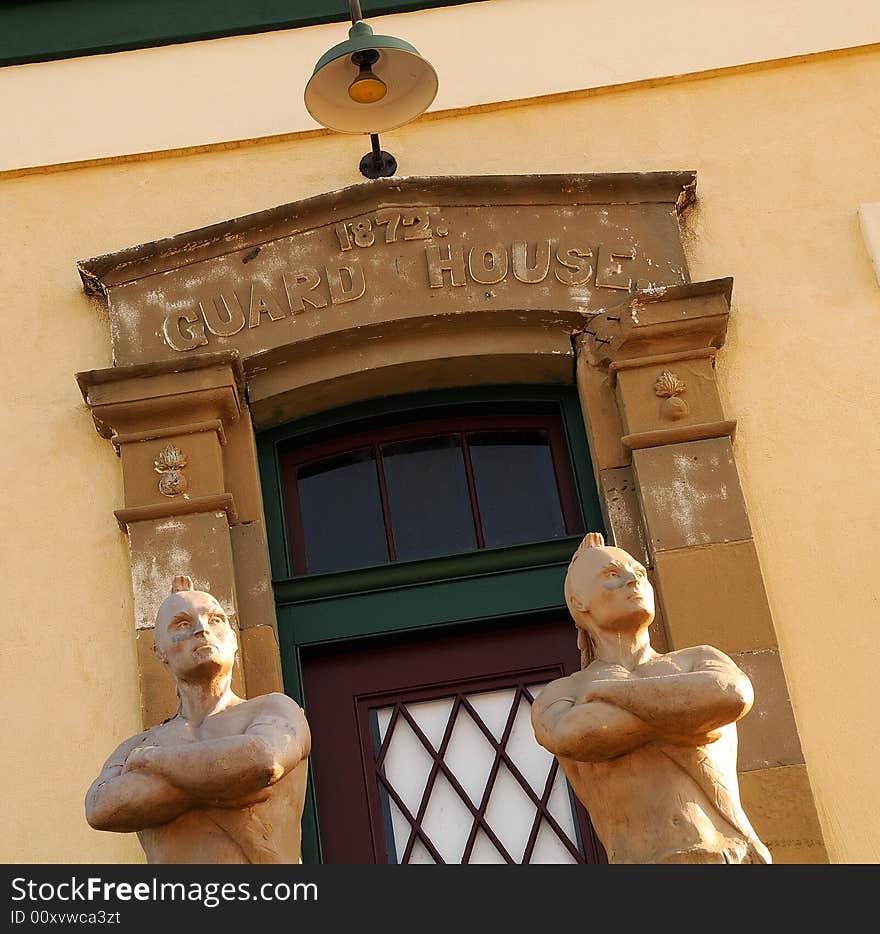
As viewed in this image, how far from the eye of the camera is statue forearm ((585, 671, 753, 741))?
242 inches

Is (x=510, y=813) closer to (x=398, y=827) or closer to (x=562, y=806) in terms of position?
(x=562, y=806)

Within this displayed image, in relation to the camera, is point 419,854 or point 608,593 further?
point 419,854

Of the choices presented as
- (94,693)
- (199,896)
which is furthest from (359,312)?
(199,896)

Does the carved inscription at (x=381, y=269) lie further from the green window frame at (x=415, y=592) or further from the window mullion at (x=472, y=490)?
the green window frame at (x=415, y=592)

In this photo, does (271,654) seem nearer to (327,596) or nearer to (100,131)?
(327,596)

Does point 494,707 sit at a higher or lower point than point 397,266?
lower

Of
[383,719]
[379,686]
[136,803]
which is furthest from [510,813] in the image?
[136,803]

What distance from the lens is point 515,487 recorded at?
29.7 feet

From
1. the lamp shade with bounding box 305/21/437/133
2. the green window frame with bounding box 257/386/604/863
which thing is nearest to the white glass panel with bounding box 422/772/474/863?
the green window frame with bounding box 257/386/604/863

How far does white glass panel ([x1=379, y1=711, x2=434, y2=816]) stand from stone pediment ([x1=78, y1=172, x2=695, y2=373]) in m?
1.74

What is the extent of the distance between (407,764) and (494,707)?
423 millimetres

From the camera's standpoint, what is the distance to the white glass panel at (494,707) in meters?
8.42

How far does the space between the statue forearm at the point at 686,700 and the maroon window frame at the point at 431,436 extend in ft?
9.07

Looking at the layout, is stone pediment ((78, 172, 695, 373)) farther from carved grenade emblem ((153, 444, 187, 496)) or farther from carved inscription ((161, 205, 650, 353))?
carved grenade emblem ((153, 444, 187, 496))
